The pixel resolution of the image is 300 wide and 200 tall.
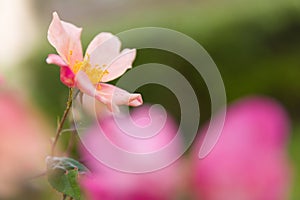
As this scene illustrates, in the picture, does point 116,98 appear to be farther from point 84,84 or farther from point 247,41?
point 247,41

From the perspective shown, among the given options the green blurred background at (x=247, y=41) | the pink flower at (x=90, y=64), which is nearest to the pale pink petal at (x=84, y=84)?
the pink flower at (x=90, y=64)

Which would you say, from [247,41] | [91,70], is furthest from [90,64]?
[247,41]

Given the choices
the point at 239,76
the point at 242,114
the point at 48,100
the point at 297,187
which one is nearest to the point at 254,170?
the point at 242,114

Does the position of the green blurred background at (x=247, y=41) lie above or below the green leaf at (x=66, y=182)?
below

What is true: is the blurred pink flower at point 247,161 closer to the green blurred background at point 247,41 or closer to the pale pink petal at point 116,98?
the pale pink petal at point 116,98

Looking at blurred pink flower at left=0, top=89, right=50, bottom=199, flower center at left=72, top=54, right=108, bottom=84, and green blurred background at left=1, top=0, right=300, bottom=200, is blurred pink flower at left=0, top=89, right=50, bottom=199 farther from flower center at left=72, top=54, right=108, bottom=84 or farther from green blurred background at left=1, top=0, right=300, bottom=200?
green blurred background at left=1, top=0, right=300, bottom=200

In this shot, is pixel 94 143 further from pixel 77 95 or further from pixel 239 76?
pixel 239 76

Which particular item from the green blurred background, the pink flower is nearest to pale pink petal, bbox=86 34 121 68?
the pink flower
